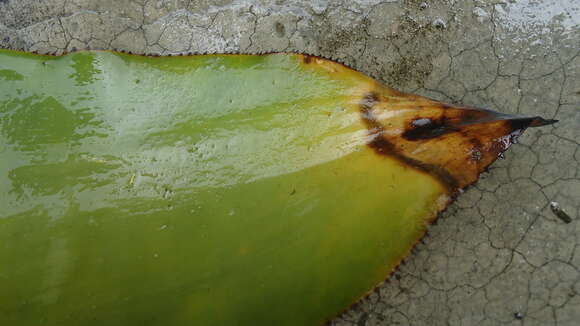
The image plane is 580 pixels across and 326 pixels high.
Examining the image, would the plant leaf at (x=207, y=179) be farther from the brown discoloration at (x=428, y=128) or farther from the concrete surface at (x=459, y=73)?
the concrete surface at (x=459, y=73)

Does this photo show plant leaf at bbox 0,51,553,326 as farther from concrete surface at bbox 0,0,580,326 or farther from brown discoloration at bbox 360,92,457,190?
concrete surface at bbox 0,0,580,326

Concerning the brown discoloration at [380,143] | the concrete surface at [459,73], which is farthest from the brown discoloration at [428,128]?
the concrete surface at [459,73]

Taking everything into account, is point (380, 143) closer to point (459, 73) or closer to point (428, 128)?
point (428, 128)

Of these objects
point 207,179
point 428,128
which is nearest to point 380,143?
point 428,128

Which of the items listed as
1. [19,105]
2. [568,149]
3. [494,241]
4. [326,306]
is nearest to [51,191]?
[19,105]

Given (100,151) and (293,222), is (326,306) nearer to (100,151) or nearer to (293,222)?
(293,222)
